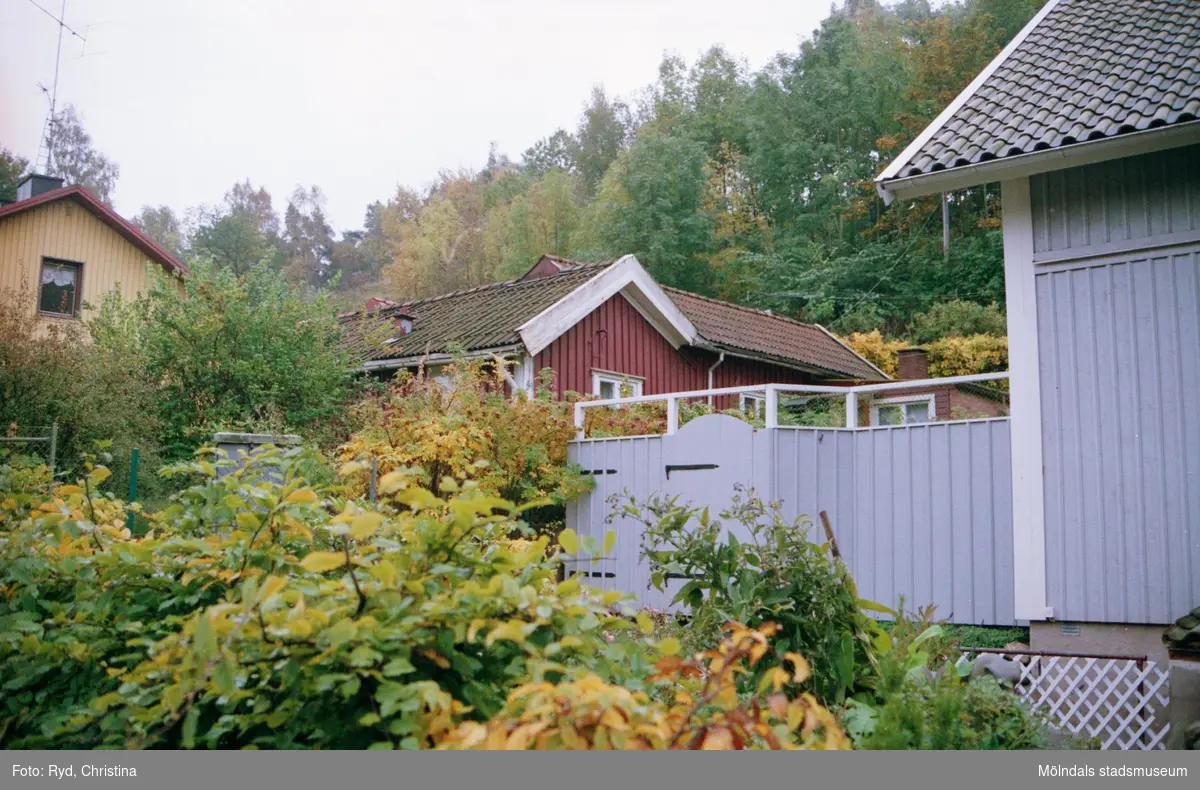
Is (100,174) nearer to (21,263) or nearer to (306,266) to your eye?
(21,263)

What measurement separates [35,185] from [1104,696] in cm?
683

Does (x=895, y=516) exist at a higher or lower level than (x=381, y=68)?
lower

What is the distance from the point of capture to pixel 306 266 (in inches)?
780

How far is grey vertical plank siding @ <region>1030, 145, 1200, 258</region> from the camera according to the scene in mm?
4652

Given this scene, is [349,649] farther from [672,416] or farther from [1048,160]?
[672,416]

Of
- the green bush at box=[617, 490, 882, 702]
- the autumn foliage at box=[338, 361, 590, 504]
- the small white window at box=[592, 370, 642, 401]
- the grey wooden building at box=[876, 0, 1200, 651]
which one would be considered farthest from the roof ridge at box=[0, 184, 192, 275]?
the grey wooden building at box=[876, 0, 1200, 651]

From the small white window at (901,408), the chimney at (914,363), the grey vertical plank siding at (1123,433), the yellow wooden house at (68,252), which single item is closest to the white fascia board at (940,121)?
the grey vertical plank siding at (1123,433)

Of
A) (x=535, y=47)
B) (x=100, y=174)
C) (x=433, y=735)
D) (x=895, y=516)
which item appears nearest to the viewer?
(x=433, y=735)

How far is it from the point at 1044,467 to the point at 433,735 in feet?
14.1

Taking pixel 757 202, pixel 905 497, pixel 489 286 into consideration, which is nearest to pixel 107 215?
pixel 489 286

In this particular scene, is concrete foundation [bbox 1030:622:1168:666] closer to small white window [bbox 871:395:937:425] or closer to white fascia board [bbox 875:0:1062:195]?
white fascia board [bbox 875:0:1062:195]

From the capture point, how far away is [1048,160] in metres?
4.85

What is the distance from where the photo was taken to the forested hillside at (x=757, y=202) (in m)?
21.6

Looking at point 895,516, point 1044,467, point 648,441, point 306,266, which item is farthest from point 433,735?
point 306,266
